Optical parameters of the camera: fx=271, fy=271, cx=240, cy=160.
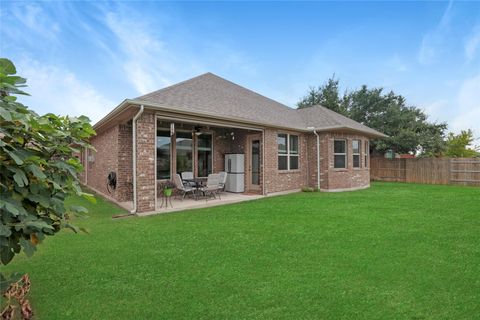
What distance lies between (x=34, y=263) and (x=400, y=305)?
487 centimetres

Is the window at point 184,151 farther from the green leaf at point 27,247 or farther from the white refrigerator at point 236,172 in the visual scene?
the green leaf at point 27,247

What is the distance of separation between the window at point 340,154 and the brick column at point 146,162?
844 cm

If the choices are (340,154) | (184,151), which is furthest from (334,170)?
(184,151)

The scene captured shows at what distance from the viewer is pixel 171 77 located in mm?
16906

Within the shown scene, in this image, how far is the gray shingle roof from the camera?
8615mm

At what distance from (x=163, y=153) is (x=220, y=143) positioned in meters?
2.82

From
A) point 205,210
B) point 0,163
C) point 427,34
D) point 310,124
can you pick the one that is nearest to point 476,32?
point 427,34

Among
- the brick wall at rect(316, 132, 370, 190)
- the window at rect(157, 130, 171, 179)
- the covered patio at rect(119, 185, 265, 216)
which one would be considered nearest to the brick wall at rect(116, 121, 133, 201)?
the covered patio at rect(119, 185, 265, 216)

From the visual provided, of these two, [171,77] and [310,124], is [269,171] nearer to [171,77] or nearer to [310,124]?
[310,124]

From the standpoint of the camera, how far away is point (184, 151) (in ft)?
36.4

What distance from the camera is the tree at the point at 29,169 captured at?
1.33 meters

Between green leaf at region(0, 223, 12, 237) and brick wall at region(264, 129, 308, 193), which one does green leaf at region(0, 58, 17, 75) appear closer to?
green leaf at region(0, 223, 12, 237)

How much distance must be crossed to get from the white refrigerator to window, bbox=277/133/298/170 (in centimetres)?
164

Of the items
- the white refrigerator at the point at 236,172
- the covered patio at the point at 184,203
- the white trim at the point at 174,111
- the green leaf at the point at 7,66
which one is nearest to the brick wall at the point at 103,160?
the white trim at the point at 174,111
